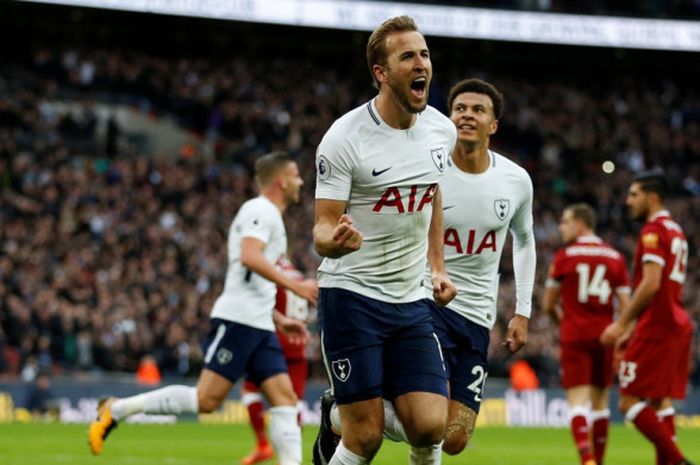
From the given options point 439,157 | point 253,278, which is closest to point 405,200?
point 439,157

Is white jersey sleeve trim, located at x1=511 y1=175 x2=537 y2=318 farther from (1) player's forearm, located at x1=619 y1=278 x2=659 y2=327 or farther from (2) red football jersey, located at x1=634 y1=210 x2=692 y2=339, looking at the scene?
(2) red football jersey, located at x1=634 y1=210 x2=692 y2=339

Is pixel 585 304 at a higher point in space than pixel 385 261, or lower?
lower

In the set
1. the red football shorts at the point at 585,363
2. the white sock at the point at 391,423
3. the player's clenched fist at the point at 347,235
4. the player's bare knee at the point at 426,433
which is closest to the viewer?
the player's clenched fist at the point at 347,235

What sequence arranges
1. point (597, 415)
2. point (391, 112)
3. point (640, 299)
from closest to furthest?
point (391, 112)
point (640, 299)
point (597, 415)

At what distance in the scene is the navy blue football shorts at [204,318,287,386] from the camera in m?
9.82

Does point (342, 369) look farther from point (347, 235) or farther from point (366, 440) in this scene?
point (347, 235)

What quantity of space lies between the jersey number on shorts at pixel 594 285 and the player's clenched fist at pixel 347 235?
6.36 m

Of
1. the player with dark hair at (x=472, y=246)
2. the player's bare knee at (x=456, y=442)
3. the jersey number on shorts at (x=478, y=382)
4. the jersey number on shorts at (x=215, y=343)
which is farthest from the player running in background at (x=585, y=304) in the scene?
the player's bare knee at (x=456, y=442)

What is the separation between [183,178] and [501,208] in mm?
21607

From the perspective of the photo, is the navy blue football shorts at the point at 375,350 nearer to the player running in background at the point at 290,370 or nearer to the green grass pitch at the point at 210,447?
the player running in background at the point at 290,370

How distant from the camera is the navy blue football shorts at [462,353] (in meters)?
7.85

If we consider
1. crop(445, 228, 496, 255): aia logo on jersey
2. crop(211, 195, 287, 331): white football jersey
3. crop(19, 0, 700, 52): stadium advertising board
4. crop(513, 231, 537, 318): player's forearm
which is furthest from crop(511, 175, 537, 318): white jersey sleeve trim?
crop(19, 0, 700, 52): stadium advertising board

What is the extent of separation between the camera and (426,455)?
667 cm

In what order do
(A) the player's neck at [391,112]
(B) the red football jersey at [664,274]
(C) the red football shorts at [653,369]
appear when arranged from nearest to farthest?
(A) the player's neck at [391,112] < (B) the red football jersey at [664,274] < (C) the red football shorts at [653,369]
